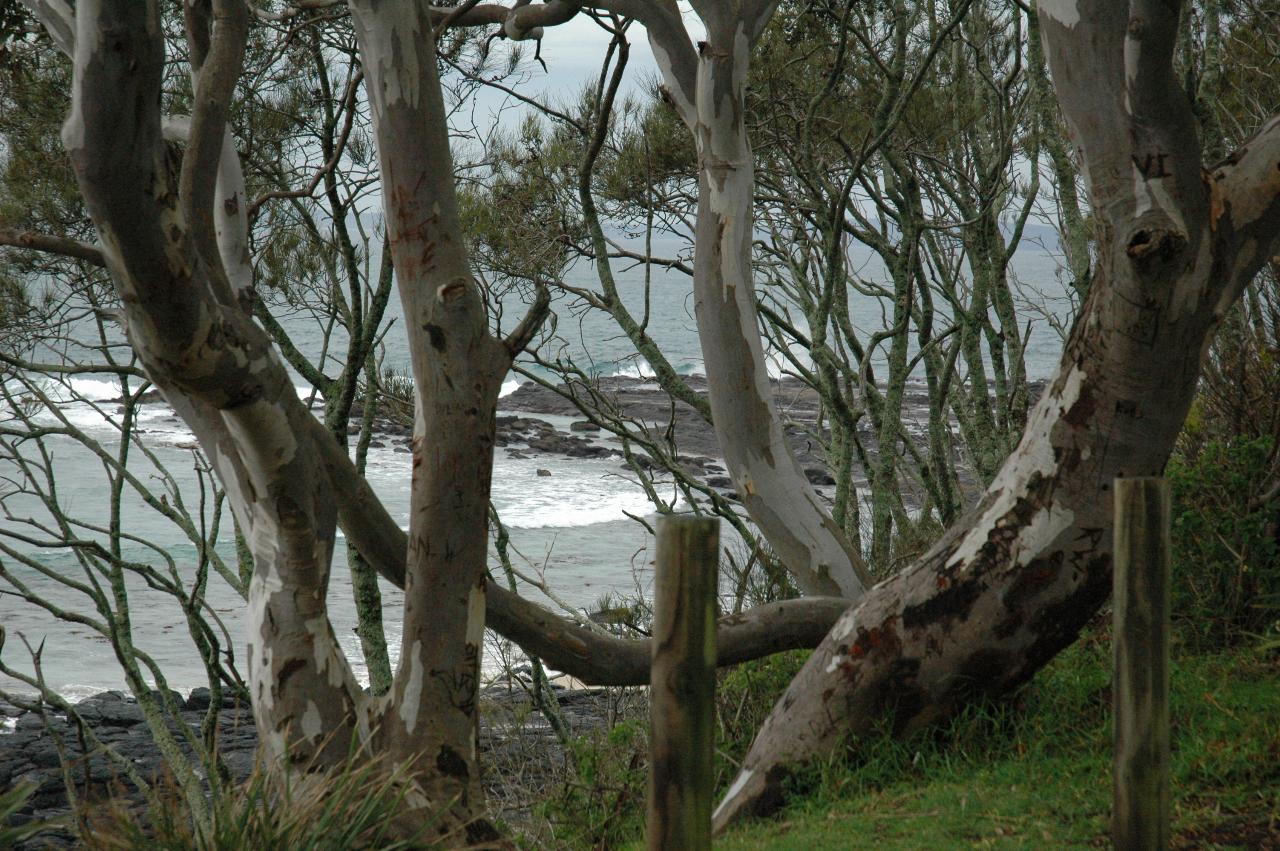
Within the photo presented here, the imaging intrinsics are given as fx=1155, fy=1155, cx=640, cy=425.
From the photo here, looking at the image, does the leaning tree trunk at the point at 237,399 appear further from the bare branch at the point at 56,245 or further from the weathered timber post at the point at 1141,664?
the weathered timber post at the point at 1141,664

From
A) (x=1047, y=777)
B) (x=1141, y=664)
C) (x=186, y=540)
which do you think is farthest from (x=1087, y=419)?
(x=186, y=540)

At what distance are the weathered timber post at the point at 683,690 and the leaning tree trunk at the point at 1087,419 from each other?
6.64 ft

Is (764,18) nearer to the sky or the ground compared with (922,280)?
nearer to the sky

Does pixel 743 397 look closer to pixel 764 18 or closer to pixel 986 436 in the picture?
pixel 764 18

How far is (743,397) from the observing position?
5.07 meters

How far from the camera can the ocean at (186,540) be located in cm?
1270

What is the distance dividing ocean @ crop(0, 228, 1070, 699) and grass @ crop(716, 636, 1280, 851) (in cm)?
356

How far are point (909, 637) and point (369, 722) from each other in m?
1.85

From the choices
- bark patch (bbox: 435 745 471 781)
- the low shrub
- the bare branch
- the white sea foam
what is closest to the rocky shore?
the white sea foam

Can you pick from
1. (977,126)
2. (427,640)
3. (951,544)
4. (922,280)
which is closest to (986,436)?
(922,280)

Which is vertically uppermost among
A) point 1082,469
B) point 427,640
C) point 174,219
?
point 174,219

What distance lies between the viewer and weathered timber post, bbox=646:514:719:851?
6.79ft

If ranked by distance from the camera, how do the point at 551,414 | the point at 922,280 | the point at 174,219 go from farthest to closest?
the point at 551,414 → the point at 922,280 → the point at 174,219

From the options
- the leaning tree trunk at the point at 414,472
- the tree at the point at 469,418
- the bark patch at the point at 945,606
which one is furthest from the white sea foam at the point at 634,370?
the leaning tree trunk at the point at 414,472
